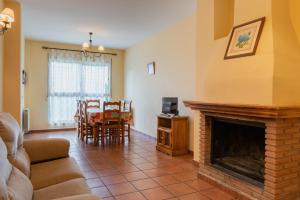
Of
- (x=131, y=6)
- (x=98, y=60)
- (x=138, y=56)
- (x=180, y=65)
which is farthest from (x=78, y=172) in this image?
(x=98, y=60)

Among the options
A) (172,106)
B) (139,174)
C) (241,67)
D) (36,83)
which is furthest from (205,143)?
(36,83)

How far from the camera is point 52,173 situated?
2.00m

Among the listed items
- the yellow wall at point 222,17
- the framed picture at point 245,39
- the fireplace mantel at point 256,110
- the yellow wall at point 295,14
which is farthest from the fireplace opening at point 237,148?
the yellow wall at point 222,17

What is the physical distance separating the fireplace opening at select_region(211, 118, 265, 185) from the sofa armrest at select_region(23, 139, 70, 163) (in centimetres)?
185

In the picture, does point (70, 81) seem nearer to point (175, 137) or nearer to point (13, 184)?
point (175, 137)

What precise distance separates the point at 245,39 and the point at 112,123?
3558 mm

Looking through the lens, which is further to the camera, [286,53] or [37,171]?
[286,53]

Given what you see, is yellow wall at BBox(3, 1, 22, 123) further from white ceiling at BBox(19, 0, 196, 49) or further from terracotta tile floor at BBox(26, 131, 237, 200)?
terracotta tile floor at BBox(26, 131, 237, 200)

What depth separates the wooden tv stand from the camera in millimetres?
4133

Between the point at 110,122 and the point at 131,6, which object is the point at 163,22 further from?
the point at 110,122

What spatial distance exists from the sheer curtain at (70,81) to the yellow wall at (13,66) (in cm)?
271

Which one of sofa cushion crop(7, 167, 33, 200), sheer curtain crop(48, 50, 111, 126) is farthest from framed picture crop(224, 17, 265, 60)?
sheer curtain crop(48, 50, 111, 126)

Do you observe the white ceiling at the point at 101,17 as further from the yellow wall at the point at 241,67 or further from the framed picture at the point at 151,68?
the yellow wall at the point at 241,67

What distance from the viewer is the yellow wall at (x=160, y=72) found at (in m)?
4.29
